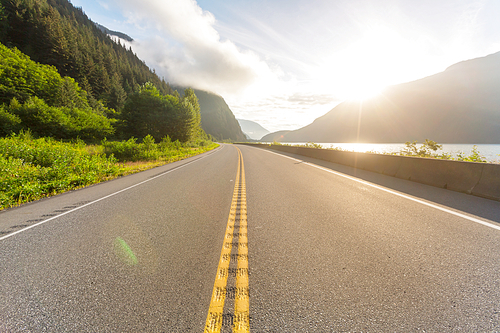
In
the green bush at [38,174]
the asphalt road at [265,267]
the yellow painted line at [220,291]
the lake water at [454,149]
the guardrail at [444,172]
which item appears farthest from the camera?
the lake water at [454,149]

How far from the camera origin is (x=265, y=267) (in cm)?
253

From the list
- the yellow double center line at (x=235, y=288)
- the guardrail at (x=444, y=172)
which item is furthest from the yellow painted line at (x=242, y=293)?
the guardrail at (x=444, y=172)

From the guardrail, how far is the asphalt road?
114cm

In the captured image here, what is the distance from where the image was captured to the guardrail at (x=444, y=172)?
5.74m

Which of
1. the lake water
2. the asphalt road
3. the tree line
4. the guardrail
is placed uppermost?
the tree line

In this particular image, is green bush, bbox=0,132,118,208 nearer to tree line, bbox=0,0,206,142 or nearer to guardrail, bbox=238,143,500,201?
guardrail, bbox=238,143,500,201

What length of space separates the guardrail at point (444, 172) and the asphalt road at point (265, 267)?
1138 mm

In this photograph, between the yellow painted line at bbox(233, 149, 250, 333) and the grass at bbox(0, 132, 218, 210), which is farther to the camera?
the grass at bbox(0, 132, 218, 210)

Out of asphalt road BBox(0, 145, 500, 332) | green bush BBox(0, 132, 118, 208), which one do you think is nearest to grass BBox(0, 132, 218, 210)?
green bush BBox(0, 132, 118, 208)

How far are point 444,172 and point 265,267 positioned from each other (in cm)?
810

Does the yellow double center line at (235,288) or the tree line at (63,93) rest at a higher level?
the tree line at (63,93)

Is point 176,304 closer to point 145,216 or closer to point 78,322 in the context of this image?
point 78,322

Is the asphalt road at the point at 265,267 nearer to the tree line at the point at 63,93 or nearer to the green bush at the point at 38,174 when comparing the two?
the green bush at the point at 38,174

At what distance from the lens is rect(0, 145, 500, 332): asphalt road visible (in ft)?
5.82
